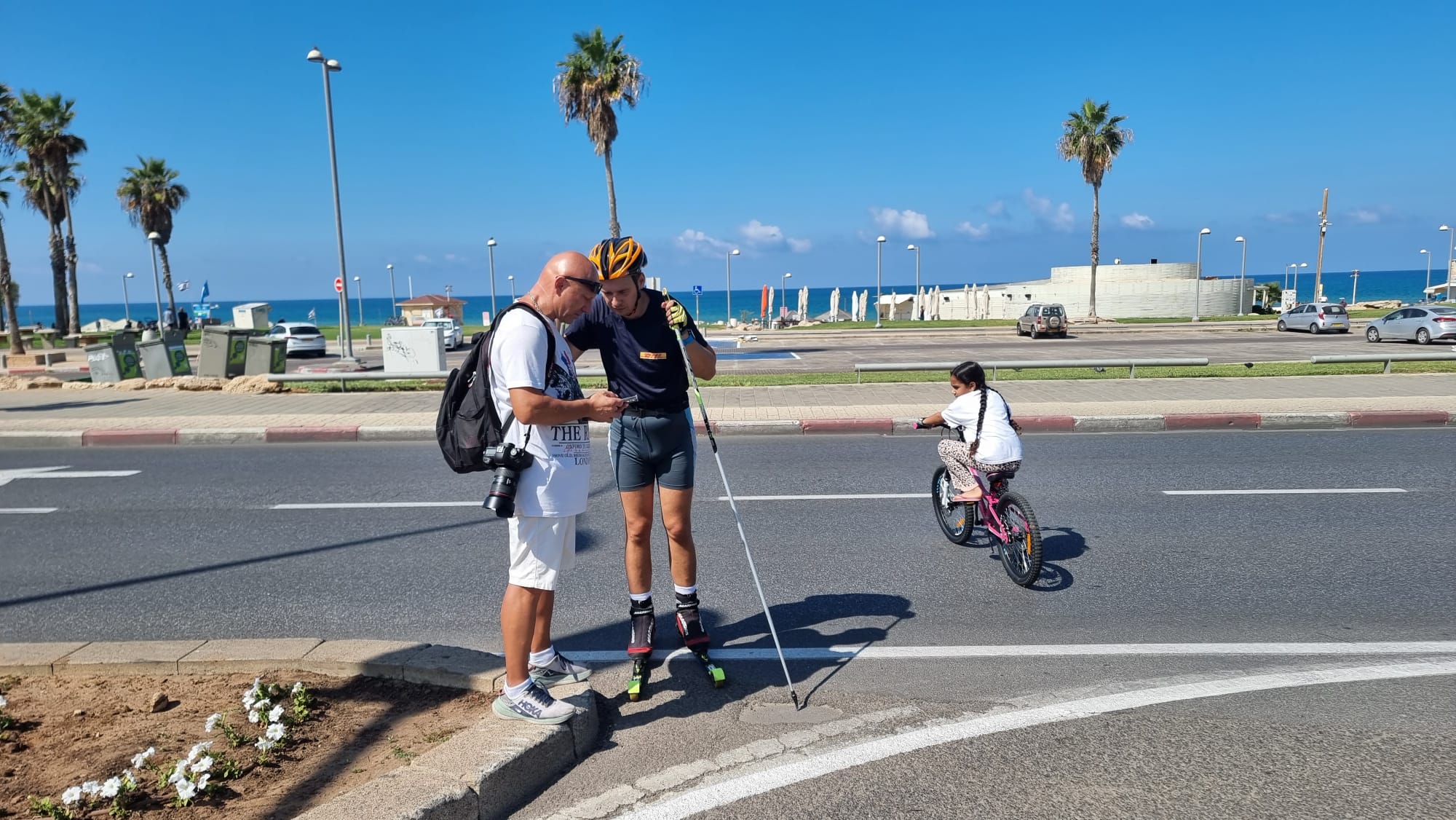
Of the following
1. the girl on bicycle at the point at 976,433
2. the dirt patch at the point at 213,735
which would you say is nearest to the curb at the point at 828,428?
the girl on bicycle at the point at 976,433

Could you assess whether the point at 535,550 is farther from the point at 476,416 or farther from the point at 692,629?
the point at 692,629

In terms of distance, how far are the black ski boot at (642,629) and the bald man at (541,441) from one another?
0.64 m

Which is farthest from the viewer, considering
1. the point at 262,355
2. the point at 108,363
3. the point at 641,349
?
the point at 262,355

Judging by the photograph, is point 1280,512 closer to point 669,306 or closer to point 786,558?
point 786,558

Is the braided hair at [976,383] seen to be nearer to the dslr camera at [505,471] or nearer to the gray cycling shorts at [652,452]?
the gray cycling shorts at [652,452]

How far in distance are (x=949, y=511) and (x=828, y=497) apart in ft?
5.24

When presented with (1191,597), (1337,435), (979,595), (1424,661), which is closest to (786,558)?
(979,595)

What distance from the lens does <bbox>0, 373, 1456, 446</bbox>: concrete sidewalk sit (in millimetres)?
11992

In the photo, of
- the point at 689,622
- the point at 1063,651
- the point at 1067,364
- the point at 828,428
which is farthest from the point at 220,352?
the point at 1063,651

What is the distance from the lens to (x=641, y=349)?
4090 millimetres

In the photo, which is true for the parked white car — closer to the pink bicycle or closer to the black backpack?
the pink bicycle

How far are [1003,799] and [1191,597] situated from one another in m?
2.77

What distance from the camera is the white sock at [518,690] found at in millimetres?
3504

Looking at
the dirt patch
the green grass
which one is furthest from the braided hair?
the green grass
